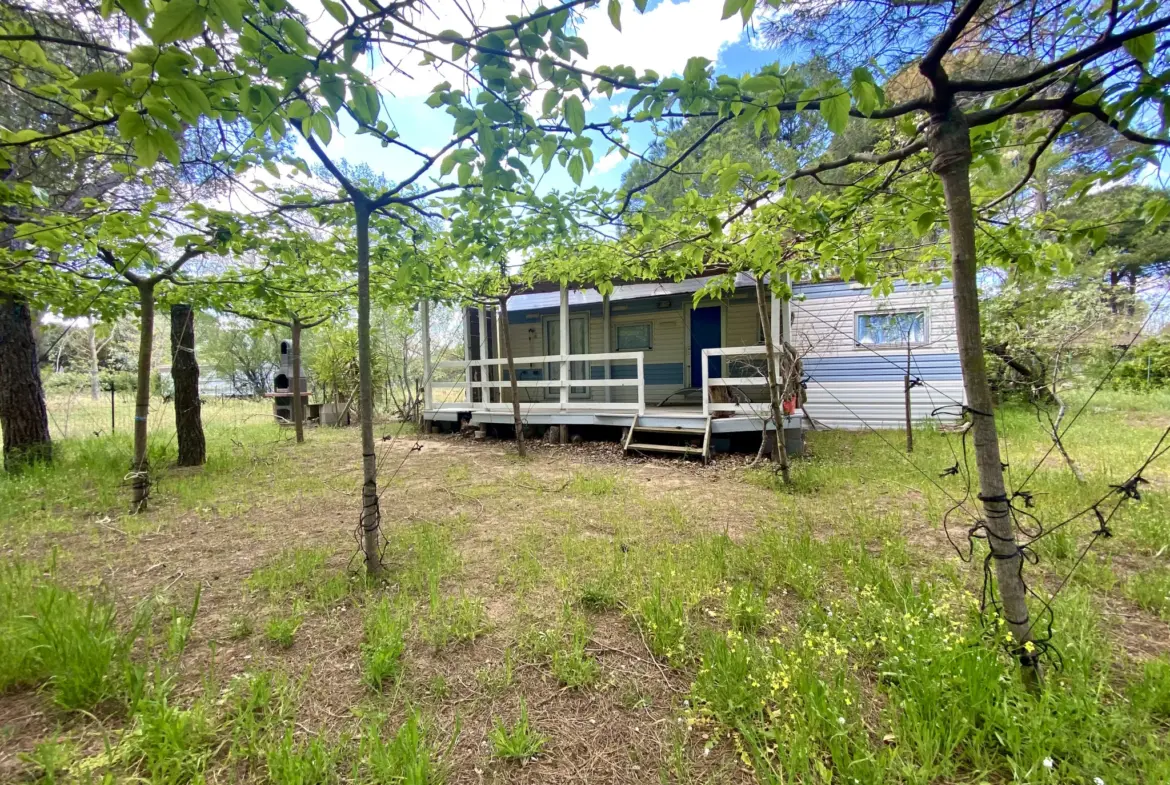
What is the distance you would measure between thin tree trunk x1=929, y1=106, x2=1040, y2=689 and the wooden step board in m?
4.56

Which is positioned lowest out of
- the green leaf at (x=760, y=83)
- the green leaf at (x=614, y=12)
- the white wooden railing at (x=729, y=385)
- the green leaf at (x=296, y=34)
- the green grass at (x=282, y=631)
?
the green grass at (x=282, y=631)

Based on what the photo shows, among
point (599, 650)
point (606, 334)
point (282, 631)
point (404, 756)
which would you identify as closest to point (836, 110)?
point (599, 650)

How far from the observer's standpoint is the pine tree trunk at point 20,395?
533 cm

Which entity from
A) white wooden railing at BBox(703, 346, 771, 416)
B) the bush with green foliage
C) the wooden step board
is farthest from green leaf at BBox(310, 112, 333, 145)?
the bush with green foliage

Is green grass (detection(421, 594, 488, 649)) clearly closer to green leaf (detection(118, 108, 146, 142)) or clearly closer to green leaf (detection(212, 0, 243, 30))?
green leaf (detection(118, 108, 146, 142))

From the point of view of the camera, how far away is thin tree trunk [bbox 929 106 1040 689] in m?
1.52

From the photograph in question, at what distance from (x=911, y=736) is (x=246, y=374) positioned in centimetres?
2852

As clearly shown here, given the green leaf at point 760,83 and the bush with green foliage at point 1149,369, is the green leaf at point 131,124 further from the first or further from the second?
the bush with green foliage at point 1149,369

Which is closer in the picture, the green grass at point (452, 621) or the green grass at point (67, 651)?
the green grass at point (67, 651)

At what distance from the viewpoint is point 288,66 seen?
1.13m

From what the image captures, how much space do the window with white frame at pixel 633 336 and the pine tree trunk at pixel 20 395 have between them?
8832 mm

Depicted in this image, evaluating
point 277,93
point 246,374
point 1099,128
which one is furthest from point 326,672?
point 246,374

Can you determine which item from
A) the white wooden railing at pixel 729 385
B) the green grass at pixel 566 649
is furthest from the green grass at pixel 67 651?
the white wooden railing at pixel 729 385

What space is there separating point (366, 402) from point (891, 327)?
957 centimetres
